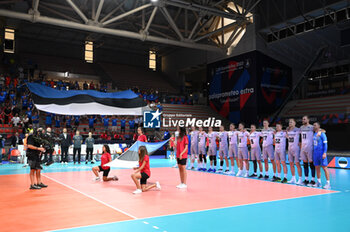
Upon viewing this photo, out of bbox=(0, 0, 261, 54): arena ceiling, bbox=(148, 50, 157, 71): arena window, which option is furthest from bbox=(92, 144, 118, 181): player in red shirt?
bbox=(148, 50, 157, 71): arena window

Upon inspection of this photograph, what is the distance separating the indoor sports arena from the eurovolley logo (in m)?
0.08

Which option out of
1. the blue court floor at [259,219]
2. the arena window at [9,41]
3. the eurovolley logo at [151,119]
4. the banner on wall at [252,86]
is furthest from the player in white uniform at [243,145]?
the arena window at [9,41]

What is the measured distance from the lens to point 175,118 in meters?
28.5

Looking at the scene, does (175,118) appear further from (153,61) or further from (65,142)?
(153,61)

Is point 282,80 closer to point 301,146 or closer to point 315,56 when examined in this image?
point 315,56

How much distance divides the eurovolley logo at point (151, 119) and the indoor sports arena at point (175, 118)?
3.2 inches

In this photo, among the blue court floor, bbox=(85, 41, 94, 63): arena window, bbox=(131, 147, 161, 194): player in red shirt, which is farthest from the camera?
bbox=(85, 41, 94, 63): arena window

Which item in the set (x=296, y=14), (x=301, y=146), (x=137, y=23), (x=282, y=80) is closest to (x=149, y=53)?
(x=137, y=23)

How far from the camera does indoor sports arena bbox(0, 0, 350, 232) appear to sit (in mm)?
6438

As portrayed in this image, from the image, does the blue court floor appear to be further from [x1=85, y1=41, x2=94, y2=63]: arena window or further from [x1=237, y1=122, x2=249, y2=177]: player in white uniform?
[x1=85, y1=41, x2=94, y2=63]: arena window

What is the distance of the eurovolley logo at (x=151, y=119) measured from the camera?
1738 cm

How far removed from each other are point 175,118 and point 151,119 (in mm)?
10807

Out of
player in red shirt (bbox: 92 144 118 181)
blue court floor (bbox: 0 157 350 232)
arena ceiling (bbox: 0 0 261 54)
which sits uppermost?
arena ceiling (bbox: 0 0 261 54)

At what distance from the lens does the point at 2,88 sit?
2277 centimetres
